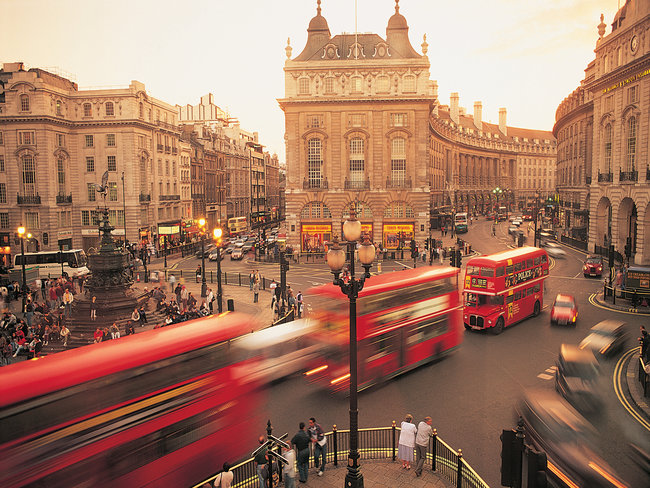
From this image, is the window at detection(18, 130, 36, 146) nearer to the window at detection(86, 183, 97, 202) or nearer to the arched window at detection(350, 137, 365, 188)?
the window at detection(86, 183, 97, 202)

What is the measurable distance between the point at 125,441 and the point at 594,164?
52.7 metres

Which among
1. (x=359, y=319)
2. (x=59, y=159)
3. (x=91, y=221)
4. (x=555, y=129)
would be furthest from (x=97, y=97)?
(x=555, y=129)

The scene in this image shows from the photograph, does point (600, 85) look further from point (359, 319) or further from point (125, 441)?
point (125, 441)

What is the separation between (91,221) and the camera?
58.5 m

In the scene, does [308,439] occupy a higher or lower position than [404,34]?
lower

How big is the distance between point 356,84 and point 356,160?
27.6 feet

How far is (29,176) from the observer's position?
177 feet

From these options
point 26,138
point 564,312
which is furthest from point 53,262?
point 564,312

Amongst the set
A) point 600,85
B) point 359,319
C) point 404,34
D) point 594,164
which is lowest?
point 359,319

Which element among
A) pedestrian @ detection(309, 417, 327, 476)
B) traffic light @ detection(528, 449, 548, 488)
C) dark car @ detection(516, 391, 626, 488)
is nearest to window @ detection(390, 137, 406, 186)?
dark car @ detection(516, 391, 626, 488)

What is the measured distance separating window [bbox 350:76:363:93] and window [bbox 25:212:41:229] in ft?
123

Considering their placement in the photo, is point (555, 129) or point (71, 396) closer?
point (71, 396)

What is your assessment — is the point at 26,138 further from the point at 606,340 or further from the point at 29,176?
the point at 606,340

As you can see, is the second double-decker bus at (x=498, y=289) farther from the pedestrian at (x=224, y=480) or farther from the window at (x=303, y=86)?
the window at (x=303, y=86)
